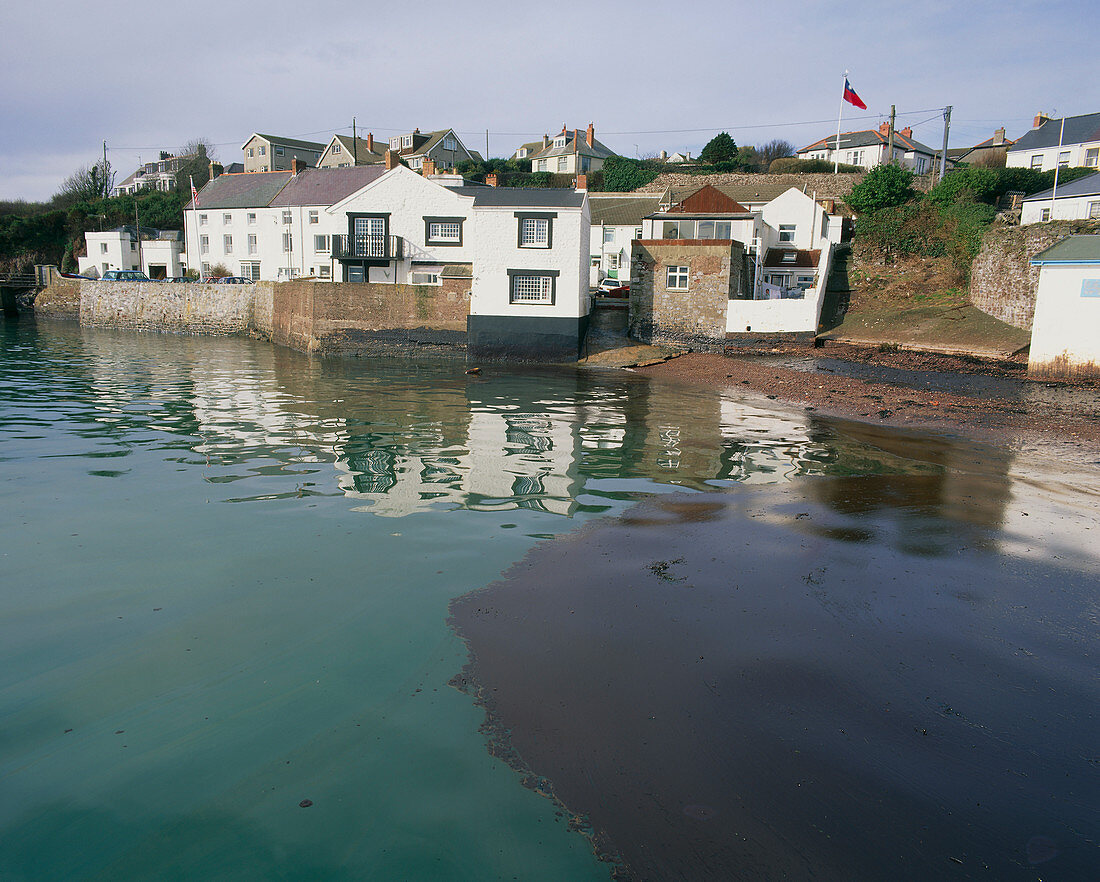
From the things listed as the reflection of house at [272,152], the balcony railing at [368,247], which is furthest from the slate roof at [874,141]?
the reflection of house at [272,152]

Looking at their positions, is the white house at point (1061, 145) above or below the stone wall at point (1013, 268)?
above

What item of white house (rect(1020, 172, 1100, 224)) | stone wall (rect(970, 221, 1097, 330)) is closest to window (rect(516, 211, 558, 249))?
stone wall (rect(970, 221, 1097, 330))

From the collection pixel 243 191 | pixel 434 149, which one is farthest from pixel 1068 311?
pixel 434 149

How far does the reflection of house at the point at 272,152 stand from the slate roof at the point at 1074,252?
74381 mm

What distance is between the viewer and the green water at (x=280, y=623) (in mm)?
4520

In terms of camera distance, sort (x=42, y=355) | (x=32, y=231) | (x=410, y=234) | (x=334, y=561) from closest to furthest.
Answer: (x=334, y=561)
(x=42, y=355)
(x=410, y=234)
(x=32, y=231)

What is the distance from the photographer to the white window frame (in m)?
35.6

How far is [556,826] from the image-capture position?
4582 millimetres

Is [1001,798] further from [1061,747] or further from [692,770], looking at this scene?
[692,770]

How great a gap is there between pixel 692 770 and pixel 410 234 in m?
40.2

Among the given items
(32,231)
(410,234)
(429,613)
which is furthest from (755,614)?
(32,231)

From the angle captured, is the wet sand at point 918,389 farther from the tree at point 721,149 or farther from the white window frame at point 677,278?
the tree at point 721,149

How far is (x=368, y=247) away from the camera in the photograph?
41.5 meters

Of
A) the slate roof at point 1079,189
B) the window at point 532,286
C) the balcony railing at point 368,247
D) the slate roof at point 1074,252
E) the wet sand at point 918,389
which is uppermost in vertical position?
the slate roof at point 1079,189
